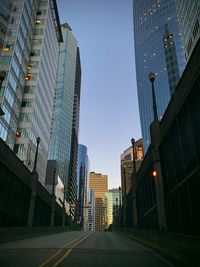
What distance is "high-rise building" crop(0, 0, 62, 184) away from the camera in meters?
69.8

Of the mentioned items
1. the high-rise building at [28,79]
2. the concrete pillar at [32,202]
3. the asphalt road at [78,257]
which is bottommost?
the asphalt road at [78,257]

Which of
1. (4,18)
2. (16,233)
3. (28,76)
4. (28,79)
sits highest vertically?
(4,18)

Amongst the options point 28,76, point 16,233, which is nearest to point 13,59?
point 28,76

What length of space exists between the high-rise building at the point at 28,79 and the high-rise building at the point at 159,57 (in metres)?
65.7

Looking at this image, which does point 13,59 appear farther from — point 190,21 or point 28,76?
point 190,21

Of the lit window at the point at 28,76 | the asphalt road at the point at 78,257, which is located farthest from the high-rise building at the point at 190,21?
the asphalt road at the point at 78,257

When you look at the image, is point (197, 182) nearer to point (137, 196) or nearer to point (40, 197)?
point (137, 196)

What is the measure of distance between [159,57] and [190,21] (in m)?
87.7

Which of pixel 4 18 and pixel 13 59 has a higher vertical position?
pixel 4 18

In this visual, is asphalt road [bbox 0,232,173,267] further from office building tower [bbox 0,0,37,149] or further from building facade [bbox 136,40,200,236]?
office building tower [bbox 0,0,37,149]

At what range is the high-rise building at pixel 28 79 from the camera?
229 ft

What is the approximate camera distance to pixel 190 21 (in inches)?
3201

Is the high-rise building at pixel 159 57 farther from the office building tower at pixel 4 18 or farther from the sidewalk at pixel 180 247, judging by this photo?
the sidewalk at pixel 180 247

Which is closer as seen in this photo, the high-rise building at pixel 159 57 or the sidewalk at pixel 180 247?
the sidewalk at pixel 180 247
